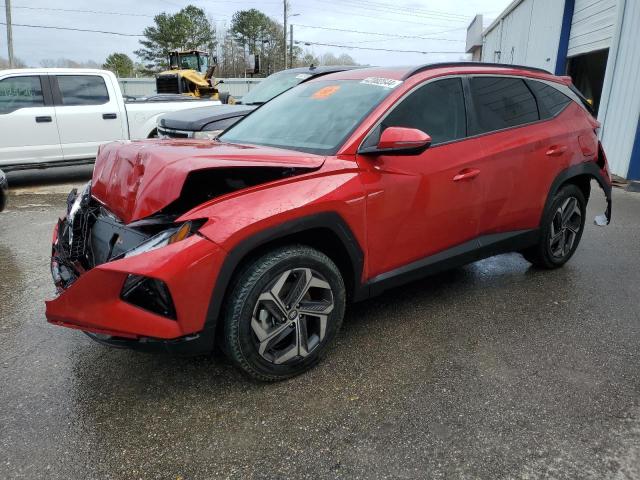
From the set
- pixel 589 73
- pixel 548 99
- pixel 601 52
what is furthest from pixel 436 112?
pixel 589 73

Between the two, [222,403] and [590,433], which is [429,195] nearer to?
[590,433]

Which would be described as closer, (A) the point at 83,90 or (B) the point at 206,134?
(B) the point at 206,134

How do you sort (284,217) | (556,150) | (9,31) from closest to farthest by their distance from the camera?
(284,217) < (556,150) < (9,31)

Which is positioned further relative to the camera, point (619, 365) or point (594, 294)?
point (594, 294)

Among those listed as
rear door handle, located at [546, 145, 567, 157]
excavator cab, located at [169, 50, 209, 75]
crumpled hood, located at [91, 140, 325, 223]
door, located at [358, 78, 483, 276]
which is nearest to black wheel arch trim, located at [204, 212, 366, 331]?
door, located at [358, 78, 483, 276]

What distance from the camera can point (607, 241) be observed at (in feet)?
17.7

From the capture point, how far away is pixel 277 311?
256cm

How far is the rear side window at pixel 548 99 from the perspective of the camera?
3.97 m

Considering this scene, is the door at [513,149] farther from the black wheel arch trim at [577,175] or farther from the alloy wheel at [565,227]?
the alloy wheel at [565,227]

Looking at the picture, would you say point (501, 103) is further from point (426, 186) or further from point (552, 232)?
point (552, 232)

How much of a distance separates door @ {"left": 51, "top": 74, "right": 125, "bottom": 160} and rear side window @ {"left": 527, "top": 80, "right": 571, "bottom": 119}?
735cm

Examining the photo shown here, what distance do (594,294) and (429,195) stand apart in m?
1.88

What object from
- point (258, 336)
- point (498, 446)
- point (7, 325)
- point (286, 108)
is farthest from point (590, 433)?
point (7, 325)

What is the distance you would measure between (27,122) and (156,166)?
7096 mm
